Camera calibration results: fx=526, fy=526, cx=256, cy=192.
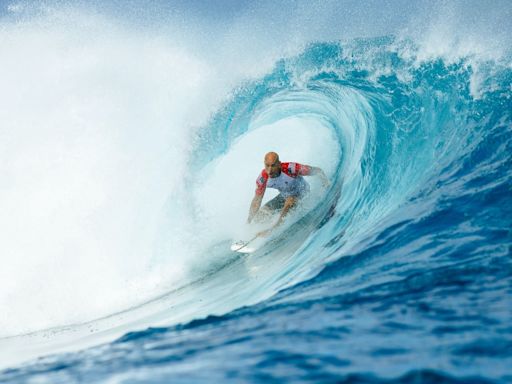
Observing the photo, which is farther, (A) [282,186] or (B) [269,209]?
(B) [269,209]

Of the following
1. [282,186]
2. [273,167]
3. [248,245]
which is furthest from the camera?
[282,186]

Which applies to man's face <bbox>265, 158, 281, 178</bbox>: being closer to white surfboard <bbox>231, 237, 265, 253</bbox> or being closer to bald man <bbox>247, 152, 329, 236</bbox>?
bald man <bbox>247, 152, 329, 236</bbox>

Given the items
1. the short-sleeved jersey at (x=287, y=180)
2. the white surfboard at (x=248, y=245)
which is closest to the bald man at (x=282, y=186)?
the short-sleeved jersey at (x=287, y=180)

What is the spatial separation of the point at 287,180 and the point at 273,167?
1.40 ft

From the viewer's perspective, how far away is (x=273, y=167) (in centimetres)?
724

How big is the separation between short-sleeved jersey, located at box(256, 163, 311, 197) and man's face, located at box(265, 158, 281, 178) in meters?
0.09

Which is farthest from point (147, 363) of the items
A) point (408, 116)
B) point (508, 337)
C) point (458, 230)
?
point (408, 116)

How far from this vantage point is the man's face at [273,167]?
715cm

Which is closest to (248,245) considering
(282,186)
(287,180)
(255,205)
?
(255,205)

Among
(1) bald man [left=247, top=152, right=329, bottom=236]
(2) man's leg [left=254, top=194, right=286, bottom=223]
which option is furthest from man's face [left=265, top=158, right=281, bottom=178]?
(2) man's leg [left=254, top=194, right=286, bottom=223]

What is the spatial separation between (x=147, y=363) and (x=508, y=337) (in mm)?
2244

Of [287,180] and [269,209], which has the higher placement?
[287,180]

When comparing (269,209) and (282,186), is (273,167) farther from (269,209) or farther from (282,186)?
(269,209)

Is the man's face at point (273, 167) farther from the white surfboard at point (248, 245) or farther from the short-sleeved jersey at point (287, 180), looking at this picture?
the white surfboard at point (248, 245)
